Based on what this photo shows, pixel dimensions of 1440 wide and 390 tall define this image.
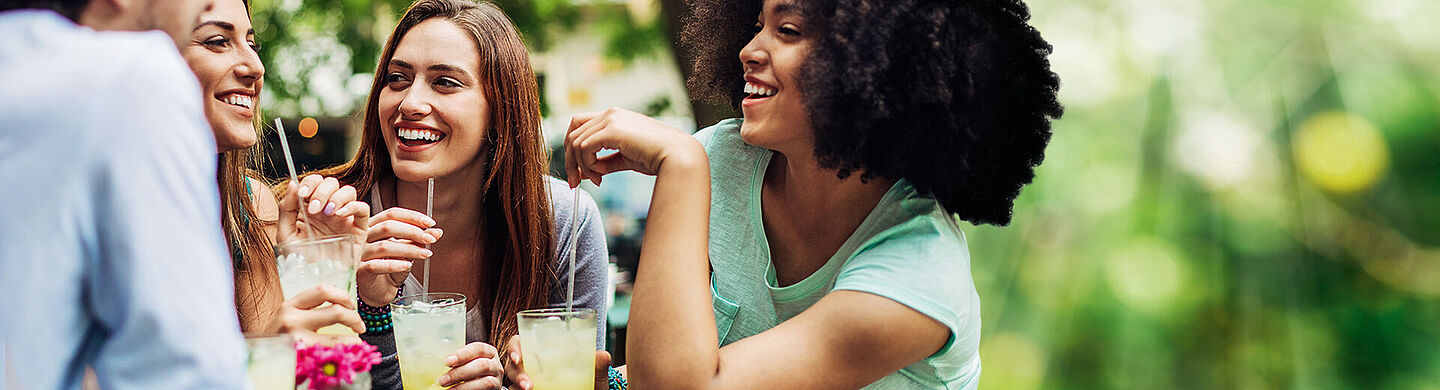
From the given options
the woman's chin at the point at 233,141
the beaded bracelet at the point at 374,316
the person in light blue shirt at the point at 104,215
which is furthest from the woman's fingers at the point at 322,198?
the person in light blue shirt at the point at 104,215

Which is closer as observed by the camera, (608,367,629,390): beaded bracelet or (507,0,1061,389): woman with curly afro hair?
(507,0,1061,389): woman with curly afro hair

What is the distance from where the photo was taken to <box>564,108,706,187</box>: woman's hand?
5.21ft

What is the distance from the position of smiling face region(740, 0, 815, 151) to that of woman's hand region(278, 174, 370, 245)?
72 centimetres

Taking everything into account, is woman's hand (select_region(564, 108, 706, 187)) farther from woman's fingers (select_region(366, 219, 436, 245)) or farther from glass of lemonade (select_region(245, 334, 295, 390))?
glass of lemonade (select_region(245, 334, 295, 390))

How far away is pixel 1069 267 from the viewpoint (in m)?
3.24

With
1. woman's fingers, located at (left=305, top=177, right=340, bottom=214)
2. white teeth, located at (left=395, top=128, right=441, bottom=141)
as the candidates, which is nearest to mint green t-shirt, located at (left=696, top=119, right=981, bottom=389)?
white teeth, located at (left=395, top=128, right=441, bottom=141)

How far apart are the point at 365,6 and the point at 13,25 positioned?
14.5 ft

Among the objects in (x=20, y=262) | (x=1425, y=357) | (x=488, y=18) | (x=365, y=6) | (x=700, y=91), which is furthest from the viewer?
(x=365, y=6)

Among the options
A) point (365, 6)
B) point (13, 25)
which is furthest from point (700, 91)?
point (365, 6)

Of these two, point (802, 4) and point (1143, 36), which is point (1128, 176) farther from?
point (802, 4)

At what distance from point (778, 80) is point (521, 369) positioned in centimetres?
67

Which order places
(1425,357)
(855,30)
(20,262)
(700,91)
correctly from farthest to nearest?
(1425,357), (700,91), (855,30), (20,262)

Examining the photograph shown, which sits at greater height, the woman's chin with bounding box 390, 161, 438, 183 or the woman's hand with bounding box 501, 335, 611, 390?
the woman's chin with bounding box 390, 161, 438, 183

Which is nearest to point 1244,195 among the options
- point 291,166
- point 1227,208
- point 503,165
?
point 1227,208
